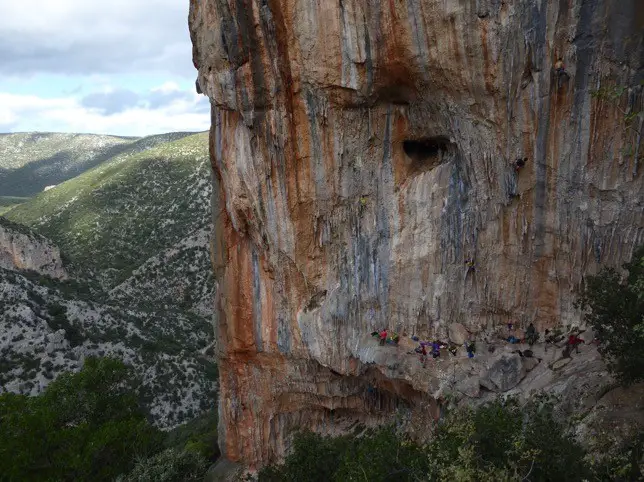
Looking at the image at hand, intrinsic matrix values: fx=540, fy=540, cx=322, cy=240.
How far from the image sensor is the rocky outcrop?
176ft

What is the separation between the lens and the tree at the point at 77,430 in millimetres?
15242

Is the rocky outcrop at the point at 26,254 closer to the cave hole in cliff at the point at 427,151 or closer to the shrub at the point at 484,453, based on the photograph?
the cave hole in cliff at the point at 427,151

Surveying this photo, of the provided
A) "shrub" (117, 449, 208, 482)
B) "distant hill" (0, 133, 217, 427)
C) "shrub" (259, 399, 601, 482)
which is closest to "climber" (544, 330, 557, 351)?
"shrub" (259, 399, 601, 482)

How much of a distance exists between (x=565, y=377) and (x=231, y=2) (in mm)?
13512

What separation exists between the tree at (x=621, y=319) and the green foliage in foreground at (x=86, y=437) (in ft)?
45.4

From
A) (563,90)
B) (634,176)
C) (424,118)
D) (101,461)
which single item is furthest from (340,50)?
(101,461)

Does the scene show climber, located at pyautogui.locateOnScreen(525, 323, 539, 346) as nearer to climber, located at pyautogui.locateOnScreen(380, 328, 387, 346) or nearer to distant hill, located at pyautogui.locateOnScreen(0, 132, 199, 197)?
climber, located at pyautogui.locateOnScreen(380, 328, 387, 346)

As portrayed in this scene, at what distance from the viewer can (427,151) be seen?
56.2ft

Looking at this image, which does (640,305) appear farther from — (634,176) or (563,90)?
(563,90)

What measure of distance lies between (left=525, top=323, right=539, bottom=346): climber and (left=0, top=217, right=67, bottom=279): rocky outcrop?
166ft

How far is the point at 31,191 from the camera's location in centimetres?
13388

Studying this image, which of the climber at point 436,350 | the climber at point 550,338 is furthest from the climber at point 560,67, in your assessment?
the climber at point 436,350

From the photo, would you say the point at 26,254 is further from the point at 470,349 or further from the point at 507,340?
the point at 507,340

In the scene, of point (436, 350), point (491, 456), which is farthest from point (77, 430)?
point (491, 456)
